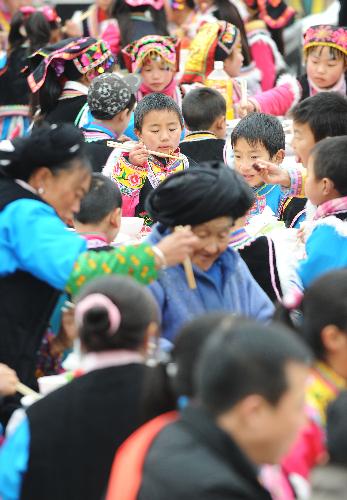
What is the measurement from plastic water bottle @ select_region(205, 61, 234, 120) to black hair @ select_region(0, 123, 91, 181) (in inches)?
142

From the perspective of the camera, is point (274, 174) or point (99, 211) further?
point (274, 174)

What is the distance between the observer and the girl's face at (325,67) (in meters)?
6.53

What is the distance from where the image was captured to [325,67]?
655 centimetres

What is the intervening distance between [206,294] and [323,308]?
33.0 inches

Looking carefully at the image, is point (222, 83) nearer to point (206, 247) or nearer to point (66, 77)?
point (66, 77)

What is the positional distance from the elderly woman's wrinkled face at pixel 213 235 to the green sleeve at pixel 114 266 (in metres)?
0.21

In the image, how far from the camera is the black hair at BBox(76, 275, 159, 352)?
276 centimetres

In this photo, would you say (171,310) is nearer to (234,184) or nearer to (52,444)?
(234,184)

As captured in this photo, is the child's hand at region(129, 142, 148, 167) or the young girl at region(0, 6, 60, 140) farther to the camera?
the young girl at region(0, 6, 60, 140)

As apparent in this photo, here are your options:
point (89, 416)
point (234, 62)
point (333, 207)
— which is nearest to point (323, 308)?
point (89, 416)

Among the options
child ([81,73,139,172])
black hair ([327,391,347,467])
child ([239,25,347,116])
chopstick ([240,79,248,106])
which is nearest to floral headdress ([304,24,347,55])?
child ([239,25,347,116])

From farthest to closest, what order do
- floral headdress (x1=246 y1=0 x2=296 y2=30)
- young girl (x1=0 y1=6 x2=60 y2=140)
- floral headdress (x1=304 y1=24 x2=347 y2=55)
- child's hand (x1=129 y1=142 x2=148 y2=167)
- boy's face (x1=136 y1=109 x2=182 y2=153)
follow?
floral headdress (x1=246 y1=0 x2=296 y2=30), young girl (x1=0 y1=6 x2=60 y2=140), floral headdress (x1=304 y1=24 x2=347 y2=55), boy's face (x1=136 y1=109 x2=182 y2=153), child's hand (x1=129 y1=142 x2=148 y2=167)

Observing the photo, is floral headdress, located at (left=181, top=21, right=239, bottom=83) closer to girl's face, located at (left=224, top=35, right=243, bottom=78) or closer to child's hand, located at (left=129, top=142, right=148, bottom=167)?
girl's face, located at (left=224, top=35, right=243, bottom=78)

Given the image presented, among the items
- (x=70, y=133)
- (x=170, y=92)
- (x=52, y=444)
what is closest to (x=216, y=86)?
(x=170, y=92)
